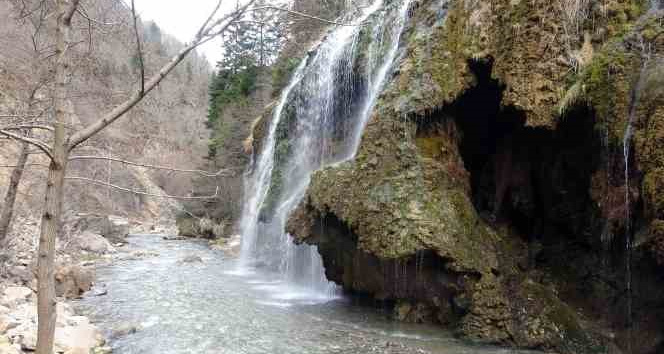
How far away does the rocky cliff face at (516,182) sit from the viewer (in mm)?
6664

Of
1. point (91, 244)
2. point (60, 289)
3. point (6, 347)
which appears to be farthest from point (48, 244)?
point (91, 244)

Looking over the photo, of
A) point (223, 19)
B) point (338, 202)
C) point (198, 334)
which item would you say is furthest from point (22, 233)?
point (223, 19)

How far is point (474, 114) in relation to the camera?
31.6 feet

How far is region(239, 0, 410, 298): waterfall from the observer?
11656 millimetres

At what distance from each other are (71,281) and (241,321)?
4.77m

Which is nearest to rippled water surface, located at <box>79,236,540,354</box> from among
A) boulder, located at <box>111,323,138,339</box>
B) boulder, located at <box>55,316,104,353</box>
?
boulder, located at <box>111,323,138,339</box>

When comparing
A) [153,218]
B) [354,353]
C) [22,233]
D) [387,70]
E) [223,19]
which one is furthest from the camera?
[153,218]

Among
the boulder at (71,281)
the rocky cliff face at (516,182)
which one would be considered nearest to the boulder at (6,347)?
the boulder at (71,281)

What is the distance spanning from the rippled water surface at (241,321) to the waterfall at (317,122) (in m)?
1.76

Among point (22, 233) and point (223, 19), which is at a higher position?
point (223, 19)

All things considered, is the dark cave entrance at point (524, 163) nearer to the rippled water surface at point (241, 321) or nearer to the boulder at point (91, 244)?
the rippled water surface at point (241, 321)

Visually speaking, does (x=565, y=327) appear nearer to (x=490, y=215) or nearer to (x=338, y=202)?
(x=490, y=215)

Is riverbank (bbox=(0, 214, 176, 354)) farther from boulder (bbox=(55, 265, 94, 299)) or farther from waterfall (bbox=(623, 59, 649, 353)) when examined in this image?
waterfall (bbox=(623, 59, 649, 353))

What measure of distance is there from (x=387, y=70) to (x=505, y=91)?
126 inches
